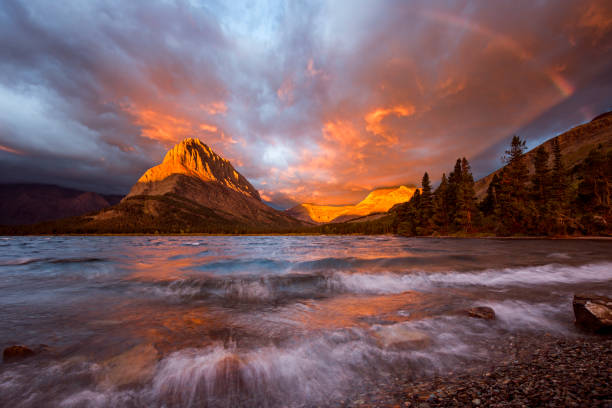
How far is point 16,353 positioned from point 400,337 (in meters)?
10.4

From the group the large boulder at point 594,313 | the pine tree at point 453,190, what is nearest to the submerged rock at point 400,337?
the large boulder at point 594,313

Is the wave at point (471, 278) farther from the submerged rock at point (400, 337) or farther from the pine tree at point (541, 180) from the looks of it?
the pine tree at point (541, 180)

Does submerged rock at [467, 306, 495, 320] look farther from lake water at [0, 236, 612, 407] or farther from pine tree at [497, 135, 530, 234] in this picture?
pine tree at [497, 135, 530, 234]

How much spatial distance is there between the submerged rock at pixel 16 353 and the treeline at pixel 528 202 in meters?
83.1

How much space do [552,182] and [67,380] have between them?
3834 inches

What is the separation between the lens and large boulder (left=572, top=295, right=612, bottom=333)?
6.98m

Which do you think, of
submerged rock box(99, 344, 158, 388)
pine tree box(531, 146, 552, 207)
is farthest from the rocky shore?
pine tree box(531, 146, 552, 207)

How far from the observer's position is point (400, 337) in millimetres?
7324

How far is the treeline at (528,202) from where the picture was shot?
5800 centimetres

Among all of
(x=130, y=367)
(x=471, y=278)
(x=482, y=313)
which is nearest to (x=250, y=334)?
(x=130, y=367)

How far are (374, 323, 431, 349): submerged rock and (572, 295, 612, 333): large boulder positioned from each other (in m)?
4.87

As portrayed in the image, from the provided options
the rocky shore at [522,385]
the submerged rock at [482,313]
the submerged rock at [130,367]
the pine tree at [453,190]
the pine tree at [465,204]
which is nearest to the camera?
the rocky shore at [522,385]

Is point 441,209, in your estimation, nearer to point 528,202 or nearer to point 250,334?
point 528,202

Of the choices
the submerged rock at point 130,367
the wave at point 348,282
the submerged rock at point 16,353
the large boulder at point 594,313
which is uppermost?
the large boulder at point 594,313
